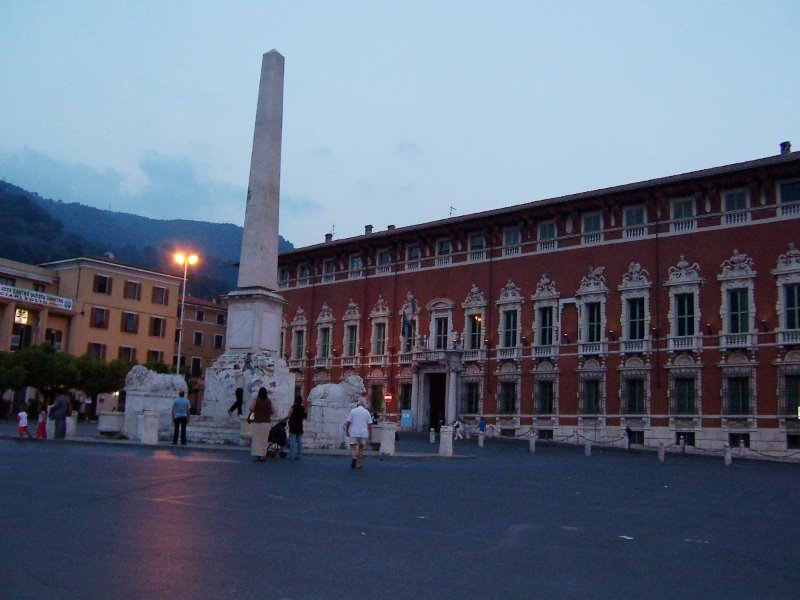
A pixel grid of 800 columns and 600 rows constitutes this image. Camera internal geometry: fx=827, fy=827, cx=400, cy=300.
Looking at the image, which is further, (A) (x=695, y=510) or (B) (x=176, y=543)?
(A) (x=695, y=510)

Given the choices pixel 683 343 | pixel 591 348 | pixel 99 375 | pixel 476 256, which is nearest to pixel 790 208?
pixel 683 343

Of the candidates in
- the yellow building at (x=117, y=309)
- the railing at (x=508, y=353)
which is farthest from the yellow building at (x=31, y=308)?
the railing at (x=508, y=353)

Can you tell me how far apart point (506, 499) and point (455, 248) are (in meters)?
35.9

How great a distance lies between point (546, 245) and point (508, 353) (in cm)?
598

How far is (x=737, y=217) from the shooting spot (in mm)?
36375

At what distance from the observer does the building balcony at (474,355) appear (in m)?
44.6

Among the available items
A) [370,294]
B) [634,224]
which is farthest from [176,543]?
[370,294]

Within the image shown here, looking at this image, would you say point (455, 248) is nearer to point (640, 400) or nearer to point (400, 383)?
point (400, 383)

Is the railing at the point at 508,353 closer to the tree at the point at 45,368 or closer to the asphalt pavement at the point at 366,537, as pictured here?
the tree at the point at 45,368

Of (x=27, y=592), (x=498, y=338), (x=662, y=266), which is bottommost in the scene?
(x=27, y=592)

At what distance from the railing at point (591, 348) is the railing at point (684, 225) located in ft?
20.9

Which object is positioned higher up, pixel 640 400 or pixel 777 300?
pixel 777 300

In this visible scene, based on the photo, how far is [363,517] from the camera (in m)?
9.01

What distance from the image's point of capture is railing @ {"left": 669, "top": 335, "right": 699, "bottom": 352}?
3678 centimetres
